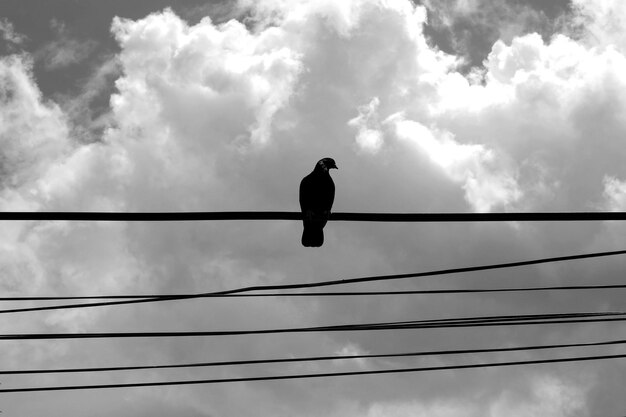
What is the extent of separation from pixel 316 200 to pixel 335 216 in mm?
4329

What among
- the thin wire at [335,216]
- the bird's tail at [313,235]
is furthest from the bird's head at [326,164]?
the thin wire at [335,216]

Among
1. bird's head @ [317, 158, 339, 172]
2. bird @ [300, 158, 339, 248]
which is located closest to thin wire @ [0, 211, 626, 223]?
bird @ [300, 158, 339, 248]

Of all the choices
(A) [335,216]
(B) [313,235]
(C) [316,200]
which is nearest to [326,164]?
(C) [316,200]

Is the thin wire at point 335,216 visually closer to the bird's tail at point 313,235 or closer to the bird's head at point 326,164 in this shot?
the bird's tail at point 313,235

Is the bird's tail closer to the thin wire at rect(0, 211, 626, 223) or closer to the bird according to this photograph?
the bird

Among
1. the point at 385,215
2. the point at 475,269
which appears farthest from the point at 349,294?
the point at 385,215

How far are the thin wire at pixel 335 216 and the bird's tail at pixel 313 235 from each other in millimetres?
3939

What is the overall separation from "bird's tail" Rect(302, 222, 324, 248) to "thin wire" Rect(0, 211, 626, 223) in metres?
3.94

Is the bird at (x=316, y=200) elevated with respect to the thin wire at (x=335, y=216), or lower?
elevated

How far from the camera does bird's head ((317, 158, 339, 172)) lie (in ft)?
38.5

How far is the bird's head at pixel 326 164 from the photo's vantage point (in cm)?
1174

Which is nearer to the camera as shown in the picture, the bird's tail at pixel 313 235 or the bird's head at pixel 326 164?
the bird's tail at pixel 313 235

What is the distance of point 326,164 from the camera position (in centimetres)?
1193

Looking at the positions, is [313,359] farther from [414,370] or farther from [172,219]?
[172,219]
